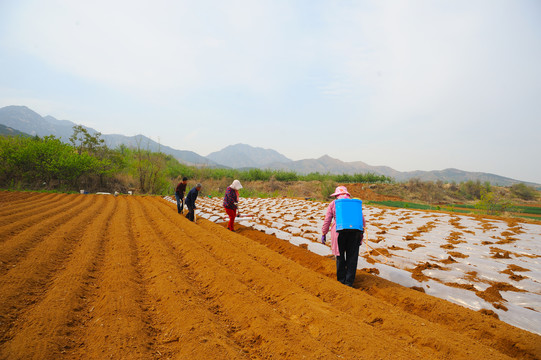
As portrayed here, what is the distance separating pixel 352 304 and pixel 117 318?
8.41 ft

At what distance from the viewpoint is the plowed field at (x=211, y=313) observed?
2004 mm

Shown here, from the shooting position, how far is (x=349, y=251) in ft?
11.5

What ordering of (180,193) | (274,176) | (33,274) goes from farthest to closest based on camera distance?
(274,176), (180,193), (33,274)

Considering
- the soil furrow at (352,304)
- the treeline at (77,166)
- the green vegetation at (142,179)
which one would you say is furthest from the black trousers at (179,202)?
the treeline at (77,166)

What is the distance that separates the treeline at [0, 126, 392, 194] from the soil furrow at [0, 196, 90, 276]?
981cm

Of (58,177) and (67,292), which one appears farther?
(58,177)

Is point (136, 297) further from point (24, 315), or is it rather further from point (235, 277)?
point (235, 277)

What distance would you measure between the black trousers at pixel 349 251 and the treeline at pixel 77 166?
1561 cm

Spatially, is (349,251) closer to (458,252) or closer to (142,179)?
(458,252)

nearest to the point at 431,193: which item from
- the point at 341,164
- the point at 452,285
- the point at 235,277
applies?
the point at 452,285

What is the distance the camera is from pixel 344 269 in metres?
3.62

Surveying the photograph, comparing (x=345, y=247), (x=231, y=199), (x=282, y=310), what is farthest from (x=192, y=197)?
(x=282, y=310)

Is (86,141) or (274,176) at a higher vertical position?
(86,141)

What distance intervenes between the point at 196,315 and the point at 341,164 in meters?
131
